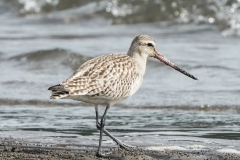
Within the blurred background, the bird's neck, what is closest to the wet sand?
the blurred background

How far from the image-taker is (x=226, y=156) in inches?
273

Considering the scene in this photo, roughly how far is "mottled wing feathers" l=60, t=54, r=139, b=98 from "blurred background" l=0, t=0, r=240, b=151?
836 millimetres

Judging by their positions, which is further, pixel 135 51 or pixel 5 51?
pixel 5 51

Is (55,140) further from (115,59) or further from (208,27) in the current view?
(208,27)

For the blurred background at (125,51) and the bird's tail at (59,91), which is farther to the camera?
the blurred background at (125,51)

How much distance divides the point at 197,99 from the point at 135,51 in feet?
9.30

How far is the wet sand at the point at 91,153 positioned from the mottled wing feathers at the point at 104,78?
2.02ft

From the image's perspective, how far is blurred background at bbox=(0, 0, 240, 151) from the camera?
8.72 m

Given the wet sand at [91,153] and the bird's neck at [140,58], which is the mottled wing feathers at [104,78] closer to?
the bird's neck at [140,58]

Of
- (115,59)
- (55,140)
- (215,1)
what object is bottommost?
(55,140)

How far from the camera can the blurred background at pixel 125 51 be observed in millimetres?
8719

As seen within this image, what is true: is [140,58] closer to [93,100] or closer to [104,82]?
[104,82]

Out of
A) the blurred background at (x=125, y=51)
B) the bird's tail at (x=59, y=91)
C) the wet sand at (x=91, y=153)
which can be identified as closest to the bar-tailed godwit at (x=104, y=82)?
the bird's tail at (x=59, y=91)

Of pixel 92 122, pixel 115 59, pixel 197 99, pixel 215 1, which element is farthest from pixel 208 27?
pixel 115 59
